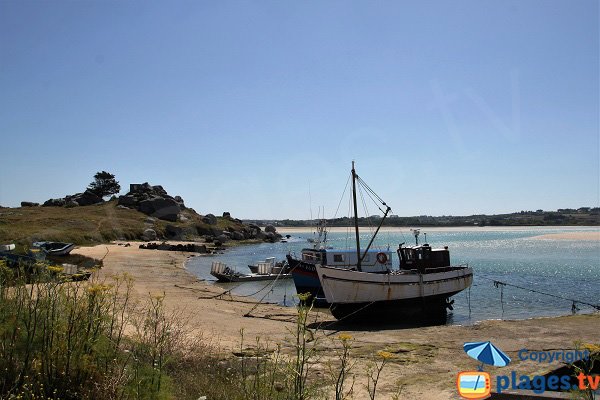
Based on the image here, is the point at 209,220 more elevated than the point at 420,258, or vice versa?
the point at 209,220

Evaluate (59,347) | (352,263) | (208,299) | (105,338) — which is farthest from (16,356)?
(352,263)

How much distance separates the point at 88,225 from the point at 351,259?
177 ft

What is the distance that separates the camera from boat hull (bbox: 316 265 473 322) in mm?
22562

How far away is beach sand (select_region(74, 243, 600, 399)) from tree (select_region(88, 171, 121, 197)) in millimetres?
95264

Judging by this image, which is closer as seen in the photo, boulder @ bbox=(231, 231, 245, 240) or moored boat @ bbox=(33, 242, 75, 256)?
moored boat @ bbox=(33, 242, 75, 256)

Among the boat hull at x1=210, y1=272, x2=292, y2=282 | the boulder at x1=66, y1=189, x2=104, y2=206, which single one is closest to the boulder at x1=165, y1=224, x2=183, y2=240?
the boulder at x1=66, y1=189, x2=104, y2=206

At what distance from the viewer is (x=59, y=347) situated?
18.1ft

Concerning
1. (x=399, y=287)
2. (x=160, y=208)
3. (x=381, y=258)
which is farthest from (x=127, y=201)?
(x=399, y=287)

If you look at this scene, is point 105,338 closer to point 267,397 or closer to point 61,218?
point 267,397

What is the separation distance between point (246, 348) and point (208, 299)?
13735 mm

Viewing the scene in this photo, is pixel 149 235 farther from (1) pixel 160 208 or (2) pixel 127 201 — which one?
(2) pixel 127 201

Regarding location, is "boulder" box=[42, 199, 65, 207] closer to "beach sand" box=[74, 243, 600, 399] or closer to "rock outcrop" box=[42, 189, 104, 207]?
"rock outcrop" box=[42, 189, 104, 207]

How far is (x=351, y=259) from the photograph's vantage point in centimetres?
3045

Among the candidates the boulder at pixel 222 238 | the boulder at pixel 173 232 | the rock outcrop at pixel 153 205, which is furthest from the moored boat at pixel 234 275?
the rock outcrop at pixel 153 205
